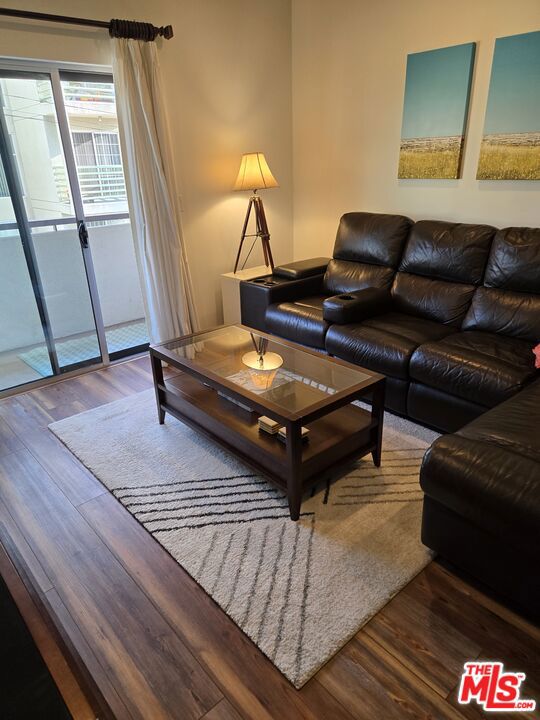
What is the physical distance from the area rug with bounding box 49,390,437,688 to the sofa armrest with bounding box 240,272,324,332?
116 cm

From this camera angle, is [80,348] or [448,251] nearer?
[448,251]

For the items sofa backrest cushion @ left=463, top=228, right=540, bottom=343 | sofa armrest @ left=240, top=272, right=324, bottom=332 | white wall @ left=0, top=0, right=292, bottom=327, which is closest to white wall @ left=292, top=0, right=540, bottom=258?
white wall @ left=0, top=0, right=292, bottom=327

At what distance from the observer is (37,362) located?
343 centimetres

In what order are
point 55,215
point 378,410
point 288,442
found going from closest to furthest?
1. point 288,442
2. point 378,410
3. point 55,215

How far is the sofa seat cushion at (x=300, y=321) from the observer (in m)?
3.07

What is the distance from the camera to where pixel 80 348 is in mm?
3607

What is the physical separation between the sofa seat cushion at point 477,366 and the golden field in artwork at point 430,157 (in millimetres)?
Result: 1322

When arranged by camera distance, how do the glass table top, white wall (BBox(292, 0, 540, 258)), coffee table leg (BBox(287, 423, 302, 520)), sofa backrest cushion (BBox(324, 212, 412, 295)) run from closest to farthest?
coffee table leg (BBox(287, 423, 302, 520)) < the glass table top < white wall (BBox(292, 0, 540, 258)) < sofa backrest cushion (BBox(324, 212, 412, 295))

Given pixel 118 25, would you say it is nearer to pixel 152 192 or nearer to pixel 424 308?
pixel 152 192

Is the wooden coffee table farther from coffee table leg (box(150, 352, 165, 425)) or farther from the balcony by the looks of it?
the balcony

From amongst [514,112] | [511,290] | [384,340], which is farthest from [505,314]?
[514,112]

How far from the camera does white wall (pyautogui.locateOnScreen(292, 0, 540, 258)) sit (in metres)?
2.94

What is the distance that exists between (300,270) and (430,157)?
1.20 meters

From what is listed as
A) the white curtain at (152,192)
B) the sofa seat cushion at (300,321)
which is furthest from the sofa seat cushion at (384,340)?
the white curtain at (152,192)
